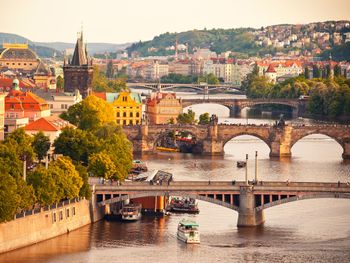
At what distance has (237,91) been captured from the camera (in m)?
171

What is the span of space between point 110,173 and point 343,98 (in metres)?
63.3

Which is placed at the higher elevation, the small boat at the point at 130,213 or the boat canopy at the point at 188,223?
the boat canopy at the point at 188,223

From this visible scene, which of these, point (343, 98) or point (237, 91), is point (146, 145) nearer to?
point (343, 98)

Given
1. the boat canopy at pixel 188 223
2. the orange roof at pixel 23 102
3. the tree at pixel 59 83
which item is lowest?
the boat canopy at pixel 188 223

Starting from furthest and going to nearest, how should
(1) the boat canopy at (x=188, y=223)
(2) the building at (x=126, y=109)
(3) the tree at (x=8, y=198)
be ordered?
(2) the building at (x=126, y=109), (1) the boat canopy at (x=188, y=223), (3) the tree at (x=8, y=198)

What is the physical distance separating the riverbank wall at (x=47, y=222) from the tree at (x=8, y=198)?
0.41m

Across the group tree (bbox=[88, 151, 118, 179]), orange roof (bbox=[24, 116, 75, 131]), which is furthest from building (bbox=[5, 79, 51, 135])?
tree (bbox=[88, 151, 118, 179])

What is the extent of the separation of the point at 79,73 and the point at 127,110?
Result: 12.8 ft

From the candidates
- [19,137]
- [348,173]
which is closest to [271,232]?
Result: [19,137]

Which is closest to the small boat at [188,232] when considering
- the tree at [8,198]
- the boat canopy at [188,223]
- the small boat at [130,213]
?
the boat canopy at [188,223]

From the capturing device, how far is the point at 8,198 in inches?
2109

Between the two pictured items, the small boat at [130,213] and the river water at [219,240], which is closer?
the river water at [219,240]

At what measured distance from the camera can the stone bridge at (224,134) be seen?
317ft

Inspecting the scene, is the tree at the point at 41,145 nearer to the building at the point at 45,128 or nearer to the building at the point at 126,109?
the building at the point at 45,128
